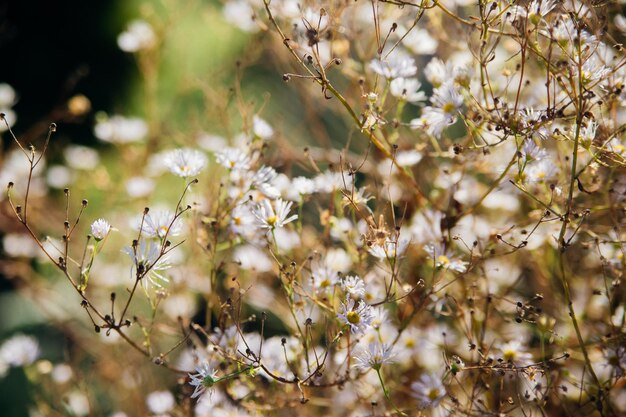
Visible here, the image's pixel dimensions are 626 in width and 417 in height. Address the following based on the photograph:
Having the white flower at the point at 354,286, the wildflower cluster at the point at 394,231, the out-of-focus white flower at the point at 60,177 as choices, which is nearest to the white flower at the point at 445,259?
the wildflower cluster at the point at 394,231

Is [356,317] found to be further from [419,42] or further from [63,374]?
[63,374]

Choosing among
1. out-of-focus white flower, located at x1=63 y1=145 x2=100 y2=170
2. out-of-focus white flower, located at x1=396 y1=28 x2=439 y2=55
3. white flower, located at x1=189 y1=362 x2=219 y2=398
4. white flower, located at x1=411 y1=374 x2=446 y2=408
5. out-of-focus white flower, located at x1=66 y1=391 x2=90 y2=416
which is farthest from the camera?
out-of-focus white flower, located at x1=63 y1=145 x2=100 y2=170

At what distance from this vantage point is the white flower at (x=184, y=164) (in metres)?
0.84

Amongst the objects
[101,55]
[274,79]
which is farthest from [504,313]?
[101,55]

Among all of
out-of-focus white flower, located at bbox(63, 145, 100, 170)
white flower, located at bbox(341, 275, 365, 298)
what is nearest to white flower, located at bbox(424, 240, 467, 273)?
white flower, located at bbox(341, 275, 365, 298)

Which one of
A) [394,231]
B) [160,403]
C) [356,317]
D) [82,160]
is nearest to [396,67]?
[394,231]

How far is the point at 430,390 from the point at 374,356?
0.14m

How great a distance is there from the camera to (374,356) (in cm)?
79

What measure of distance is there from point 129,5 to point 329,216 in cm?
213

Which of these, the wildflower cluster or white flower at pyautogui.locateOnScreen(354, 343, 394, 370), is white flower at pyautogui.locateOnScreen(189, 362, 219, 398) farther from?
white flower at pyautogui.locateOnScreen(354, 343, 394, 370)

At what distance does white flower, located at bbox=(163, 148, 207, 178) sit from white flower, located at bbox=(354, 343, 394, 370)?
0.34 meters

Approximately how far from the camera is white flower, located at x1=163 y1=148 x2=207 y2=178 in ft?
2.77

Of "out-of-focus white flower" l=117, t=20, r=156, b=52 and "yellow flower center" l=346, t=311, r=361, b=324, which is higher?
"out-of-focus white flower" l=117, t=20, r=156, b=52

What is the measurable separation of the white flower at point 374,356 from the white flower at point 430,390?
0.27 feet
